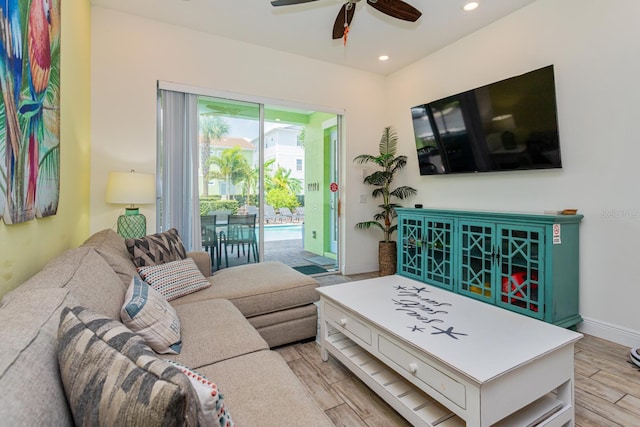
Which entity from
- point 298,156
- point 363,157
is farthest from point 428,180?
point 298,156

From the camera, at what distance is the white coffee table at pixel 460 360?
1188 mm

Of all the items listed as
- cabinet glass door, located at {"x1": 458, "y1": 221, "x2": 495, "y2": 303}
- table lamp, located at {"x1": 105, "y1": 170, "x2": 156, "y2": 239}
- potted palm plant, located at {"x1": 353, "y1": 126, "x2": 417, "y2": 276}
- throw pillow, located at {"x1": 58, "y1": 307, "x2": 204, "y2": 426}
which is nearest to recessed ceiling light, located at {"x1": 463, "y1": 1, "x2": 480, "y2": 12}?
potted palm plant, located at {"x1": 353, "y1": 126, "x2": 417, "y2": 276}

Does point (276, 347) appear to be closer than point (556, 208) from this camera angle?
Yes

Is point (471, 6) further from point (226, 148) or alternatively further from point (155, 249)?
point (155, 249)

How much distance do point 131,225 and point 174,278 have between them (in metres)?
1.17

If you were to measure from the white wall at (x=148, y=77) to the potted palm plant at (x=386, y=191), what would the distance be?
3.23ft

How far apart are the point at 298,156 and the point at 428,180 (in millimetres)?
2749

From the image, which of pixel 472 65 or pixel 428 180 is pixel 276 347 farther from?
pixel 472 65

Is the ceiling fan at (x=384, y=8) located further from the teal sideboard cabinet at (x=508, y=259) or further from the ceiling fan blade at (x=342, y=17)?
the teal sideboard cabinet at (x=508, y=259)

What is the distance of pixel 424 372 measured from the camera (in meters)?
1.35

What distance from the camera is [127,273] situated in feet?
5.61

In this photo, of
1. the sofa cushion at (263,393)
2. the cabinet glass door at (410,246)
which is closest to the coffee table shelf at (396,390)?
the sofa cushion at (263,393)

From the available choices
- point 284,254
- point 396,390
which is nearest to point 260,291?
point 396,390

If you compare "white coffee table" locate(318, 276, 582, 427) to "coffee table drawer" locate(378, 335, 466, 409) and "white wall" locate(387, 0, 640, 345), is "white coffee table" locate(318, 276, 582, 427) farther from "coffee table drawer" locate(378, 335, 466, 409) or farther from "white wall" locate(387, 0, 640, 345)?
"white wall" locate(387, 0, 640, 345)
